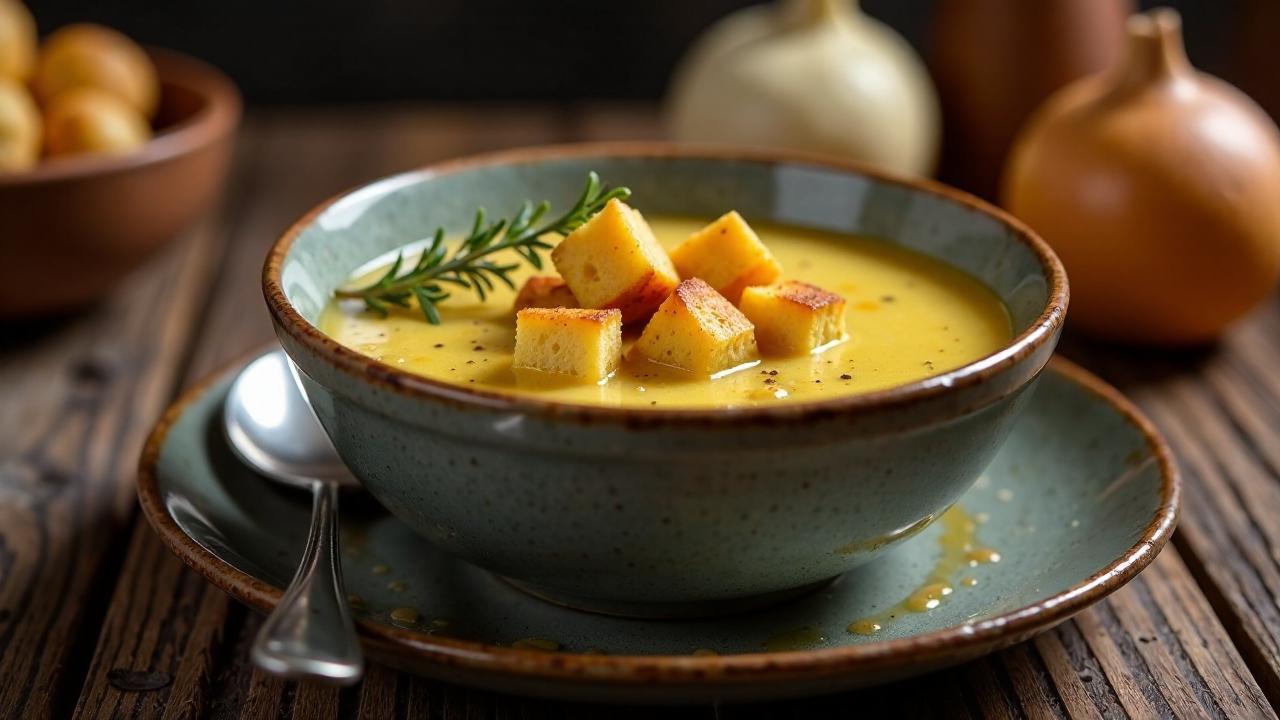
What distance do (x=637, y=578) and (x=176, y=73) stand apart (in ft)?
5.75

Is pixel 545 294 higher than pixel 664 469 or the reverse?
the reverse

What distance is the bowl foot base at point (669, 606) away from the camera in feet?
4.33

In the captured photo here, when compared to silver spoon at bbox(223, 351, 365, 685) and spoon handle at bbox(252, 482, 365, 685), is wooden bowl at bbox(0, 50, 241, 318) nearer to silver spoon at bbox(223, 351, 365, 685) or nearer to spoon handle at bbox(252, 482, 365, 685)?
silver spoon at bbox(223, 351, 365, 685)

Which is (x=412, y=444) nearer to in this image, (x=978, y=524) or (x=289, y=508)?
(x=289, y=508)

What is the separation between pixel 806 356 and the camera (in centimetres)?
139

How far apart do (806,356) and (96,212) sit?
1230 millimetres

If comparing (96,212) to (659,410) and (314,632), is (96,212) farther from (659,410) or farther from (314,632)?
(659,410)

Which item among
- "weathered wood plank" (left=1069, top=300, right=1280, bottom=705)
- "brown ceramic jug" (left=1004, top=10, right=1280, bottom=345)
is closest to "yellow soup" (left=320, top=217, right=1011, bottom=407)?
"weathered wood plank" (left=1069, top=300, right=1280, bottom=705)

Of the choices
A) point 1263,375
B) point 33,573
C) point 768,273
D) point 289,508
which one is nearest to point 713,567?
point 768,273

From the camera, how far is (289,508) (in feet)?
5.05

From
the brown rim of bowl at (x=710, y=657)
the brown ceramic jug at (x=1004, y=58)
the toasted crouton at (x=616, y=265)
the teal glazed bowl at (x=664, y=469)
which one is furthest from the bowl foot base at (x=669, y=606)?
the brown ceramic jug at (x=1004, y=58)

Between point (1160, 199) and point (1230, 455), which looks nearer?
point (1230, 455)

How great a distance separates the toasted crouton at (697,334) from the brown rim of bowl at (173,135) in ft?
3.61

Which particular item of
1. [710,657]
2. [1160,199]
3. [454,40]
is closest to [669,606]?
[710,657]
